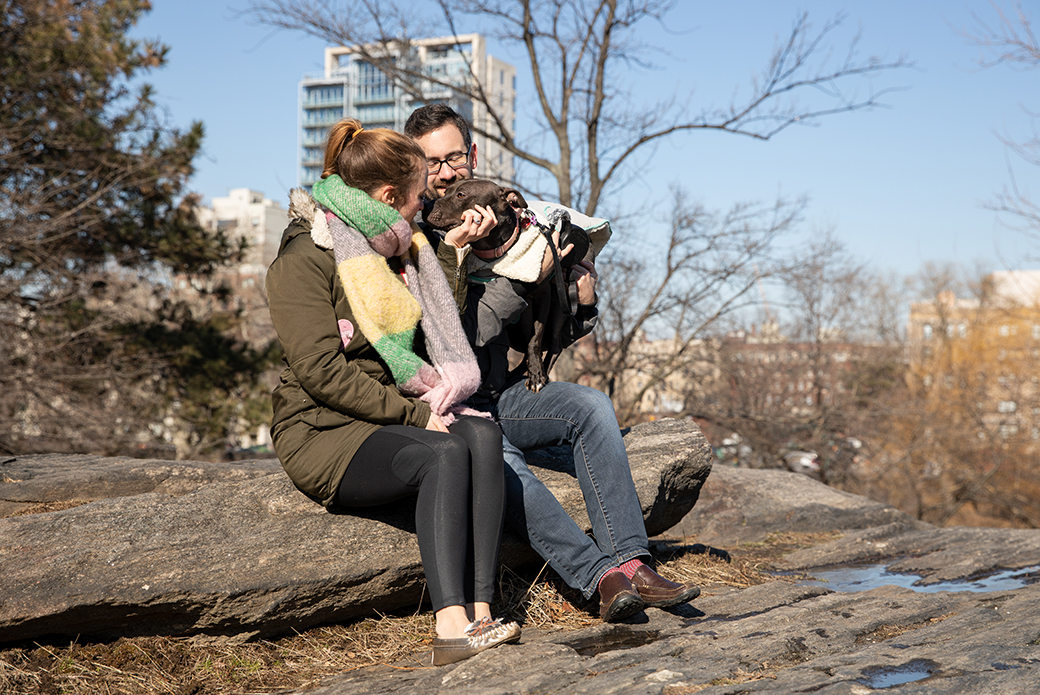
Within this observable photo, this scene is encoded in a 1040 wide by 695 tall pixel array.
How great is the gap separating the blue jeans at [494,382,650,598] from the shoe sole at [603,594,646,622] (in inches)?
5.7

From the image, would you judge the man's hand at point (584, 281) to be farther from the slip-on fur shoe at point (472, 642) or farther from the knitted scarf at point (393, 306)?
the slip-on fur shoe at point (472, 642)

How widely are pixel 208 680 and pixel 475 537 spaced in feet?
3.20

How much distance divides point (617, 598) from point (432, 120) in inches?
82.3

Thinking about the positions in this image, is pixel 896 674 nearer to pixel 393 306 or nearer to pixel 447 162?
pixel 393 306

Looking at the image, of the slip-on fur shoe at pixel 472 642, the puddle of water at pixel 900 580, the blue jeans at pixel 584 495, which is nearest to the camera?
the slip-on fur shoe at pixel 472 642

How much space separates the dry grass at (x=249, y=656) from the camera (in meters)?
2.55

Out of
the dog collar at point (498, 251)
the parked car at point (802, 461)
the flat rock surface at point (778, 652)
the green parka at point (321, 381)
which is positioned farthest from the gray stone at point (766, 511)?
→ the parked car at point (802, 461)

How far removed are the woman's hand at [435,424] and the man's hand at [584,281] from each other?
3.40ft

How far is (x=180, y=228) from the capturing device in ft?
41.3

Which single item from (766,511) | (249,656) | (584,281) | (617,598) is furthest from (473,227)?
(766,511)

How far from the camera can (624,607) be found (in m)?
2.73

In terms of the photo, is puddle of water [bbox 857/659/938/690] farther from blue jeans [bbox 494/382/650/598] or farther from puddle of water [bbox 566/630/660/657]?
blue jeans [bbox 494/382/650/598]

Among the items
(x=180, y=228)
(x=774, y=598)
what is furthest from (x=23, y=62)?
(x=774, y=598)

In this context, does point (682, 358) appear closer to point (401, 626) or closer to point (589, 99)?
point (589, 99)
